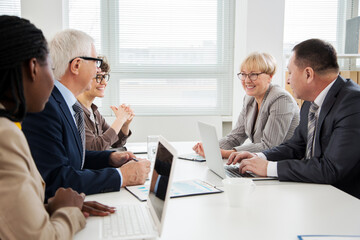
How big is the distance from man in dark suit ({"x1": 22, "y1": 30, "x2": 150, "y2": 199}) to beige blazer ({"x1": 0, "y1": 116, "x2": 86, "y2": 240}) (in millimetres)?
519

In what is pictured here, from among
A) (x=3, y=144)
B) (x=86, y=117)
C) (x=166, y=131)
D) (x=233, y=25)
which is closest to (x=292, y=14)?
(x=233, y=25)

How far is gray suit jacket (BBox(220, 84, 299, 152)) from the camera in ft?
7.95

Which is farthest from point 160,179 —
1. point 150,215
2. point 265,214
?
point 265,214

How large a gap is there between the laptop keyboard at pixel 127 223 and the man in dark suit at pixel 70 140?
25 cm

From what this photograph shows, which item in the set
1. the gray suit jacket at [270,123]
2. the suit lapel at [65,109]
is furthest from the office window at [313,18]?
the suit lapel at [65,109]

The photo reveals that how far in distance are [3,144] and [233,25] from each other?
12.6ft

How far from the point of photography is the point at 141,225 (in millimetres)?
1063

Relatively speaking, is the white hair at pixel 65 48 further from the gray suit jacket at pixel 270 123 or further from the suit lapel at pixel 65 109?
the gray suit jacket at pixel 270 123

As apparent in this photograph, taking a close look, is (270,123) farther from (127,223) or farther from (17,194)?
(17,194)

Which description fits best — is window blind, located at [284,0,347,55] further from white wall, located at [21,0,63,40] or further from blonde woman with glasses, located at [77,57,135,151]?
white wall, located at [21,0,63,40]

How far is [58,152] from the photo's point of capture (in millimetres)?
1371

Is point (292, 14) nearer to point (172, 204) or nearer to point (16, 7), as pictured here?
point (16, 7)

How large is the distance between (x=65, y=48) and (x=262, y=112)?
4.97ft

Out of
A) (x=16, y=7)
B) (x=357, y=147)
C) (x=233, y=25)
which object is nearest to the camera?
(x=357, y=147)
